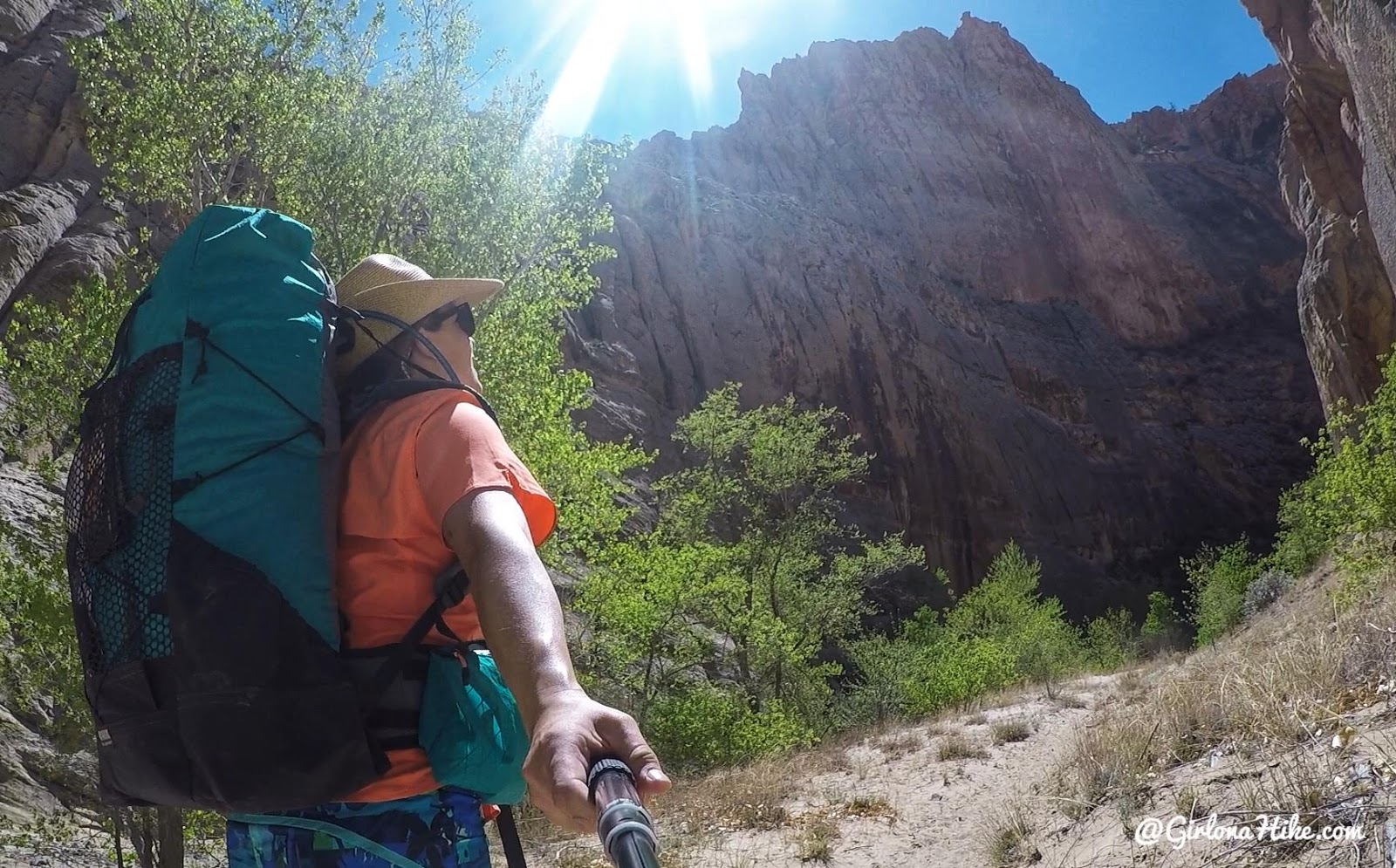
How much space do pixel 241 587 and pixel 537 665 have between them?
18.1 inches

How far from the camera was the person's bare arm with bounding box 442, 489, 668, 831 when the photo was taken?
833mm

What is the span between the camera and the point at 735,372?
1756 inches

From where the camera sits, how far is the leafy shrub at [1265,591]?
1084 inches

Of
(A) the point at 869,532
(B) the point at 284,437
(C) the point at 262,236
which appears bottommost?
(A) the point at 869,532

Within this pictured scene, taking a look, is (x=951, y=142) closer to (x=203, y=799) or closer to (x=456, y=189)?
(x=456, y=189)

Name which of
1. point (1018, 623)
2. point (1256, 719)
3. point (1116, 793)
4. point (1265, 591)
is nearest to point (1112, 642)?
point (1018, 623)

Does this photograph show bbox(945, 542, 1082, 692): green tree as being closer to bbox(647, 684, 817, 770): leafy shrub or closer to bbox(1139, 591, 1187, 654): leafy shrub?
bbox(1139, 591, 1187, 654): leafy shrub

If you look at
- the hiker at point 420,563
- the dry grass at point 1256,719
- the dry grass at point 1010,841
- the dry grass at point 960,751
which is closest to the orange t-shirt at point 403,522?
the hiker at point 420,563

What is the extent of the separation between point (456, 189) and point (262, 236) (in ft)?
25.0

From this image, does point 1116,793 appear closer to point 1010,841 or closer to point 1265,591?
point 1010,841

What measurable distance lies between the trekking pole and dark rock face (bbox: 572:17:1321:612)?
115 feet

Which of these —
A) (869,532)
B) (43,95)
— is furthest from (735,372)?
(43,95)

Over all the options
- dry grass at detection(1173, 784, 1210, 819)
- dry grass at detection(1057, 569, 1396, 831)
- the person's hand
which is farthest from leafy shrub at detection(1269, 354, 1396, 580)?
the person's hand

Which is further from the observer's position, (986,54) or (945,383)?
(986,54)
